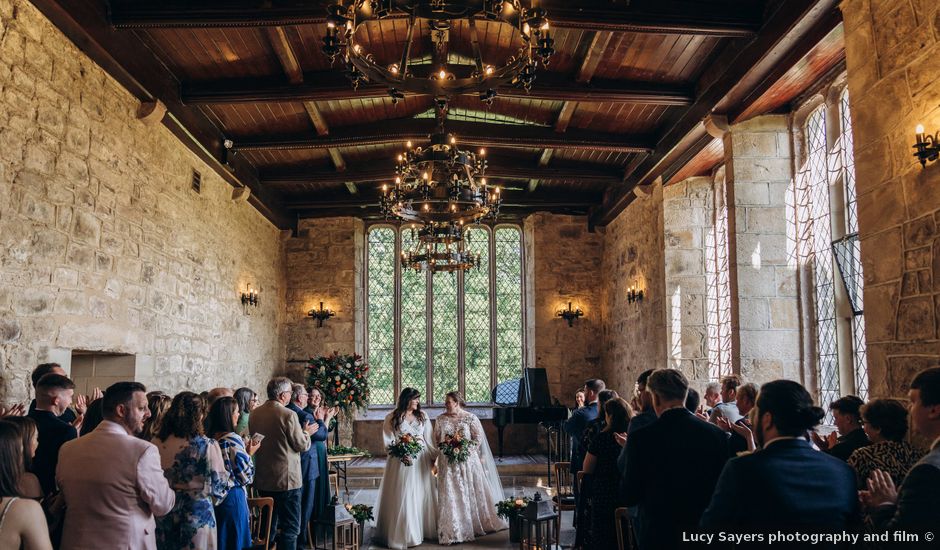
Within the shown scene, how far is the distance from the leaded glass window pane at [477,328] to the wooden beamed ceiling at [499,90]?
2597mm

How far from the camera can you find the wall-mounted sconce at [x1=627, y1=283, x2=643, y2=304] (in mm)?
9422

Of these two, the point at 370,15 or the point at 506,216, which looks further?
the point at 506,216

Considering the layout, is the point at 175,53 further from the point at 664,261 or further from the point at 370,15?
the point at 664,261

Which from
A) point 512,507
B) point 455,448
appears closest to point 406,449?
point 455,448

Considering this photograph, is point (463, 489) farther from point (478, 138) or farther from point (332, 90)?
point (478, 138)

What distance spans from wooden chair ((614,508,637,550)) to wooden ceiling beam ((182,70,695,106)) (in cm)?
387

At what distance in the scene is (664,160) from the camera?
786cm

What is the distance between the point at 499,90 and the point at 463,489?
3733mm

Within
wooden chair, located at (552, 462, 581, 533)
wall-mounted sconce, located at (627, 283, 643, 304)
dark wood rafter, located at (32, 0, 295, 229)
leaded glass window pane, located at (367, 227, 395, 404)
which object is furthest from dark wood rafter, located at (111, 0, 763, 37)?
leaded glass window pane, located at (367, 227, 395, 404)

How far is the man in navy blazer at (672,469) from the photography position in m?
2.70

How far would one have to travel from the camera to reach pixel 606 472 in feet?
13.3

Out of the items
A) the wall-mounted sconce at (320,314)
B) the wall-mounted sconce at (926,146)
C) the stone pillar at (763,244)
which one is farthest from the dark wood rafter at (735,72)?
the wall-mounted sconce at (320,314)

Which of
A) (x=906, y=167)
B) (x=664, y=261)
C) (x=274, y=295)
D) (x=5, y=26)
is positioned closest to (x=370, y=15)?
(x=5, y=26)

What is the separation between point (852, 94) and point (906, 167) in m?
0.73
